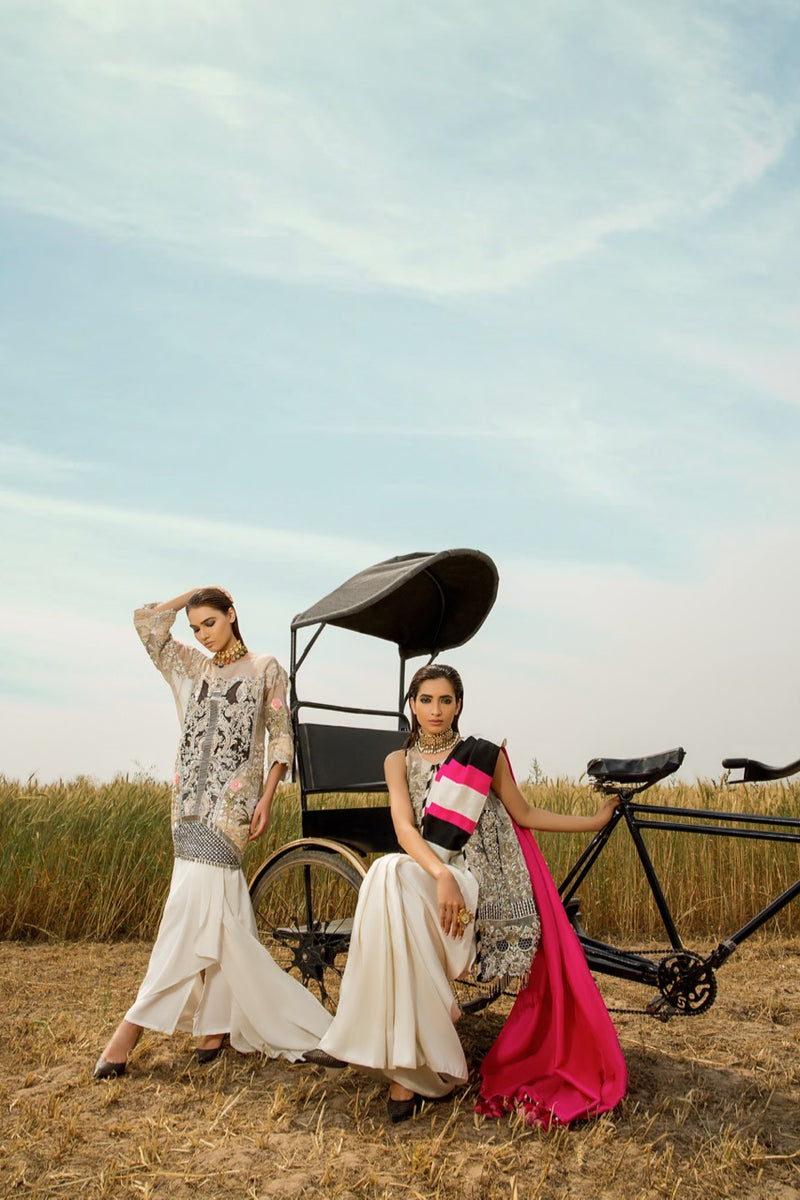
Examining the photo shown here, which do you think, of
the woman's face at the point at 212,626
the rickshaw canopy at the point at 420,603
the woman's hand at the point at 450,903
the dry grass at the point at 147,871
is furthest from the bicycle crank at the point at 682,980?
the dry grass at the point at 147,871

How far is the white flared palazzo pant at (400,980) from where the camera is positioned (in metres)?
3.26

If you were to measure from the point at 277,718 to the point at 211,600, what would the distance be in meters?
0.58

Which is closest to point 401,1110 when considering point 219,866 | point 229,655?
point 219,866

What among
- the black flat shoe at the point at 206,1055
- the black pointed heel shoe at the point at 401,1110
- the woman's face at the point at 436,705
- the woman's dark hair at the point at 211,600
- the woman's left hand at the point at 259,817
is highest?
the woman's dark hair at the point at 211,600

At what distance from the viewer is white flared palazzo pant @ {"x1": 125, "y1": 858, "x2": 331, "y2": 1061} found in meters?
4.01

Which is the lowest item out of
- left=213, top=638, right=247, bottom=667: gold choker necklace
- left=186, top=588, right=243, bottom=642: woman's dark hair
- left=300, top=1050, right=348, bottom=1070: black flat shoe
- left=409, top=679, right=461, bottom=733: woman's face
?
left=300, top=1050, right=348, bottom=1070: black flat shoe

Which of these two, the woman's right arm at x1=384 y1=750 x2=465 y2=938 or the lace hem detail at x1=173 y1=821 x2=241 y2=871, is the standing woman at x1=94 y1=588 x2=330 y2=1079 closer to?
the lace hem detail at x1=173 y1=821 x2=241 y2=871

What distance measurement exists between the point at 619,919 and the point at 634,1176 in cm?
487

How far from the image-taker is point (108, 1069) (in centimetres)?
399

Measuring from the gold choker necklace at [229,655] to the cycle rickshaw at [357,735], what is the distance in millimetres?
427

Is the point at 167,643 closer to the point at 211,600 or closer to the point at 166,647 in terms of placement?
the point at 166,647

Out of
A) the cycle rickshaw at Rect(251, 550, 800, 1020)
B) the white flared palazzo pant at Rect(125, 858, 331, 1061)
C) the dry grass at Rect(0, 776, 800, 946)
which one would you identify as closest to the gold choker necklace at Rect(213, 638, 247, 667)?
the cycle rickshaw at Rect(251, 550, 800, 1020)

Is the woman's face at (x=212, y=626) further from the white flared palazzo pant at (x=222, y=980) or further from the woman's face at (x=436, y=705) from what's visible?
the woman's face at (x=436, y=705)

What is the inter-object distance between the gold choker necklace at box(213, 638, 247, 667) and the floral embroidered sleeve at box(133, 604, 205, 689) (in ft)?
0.36
